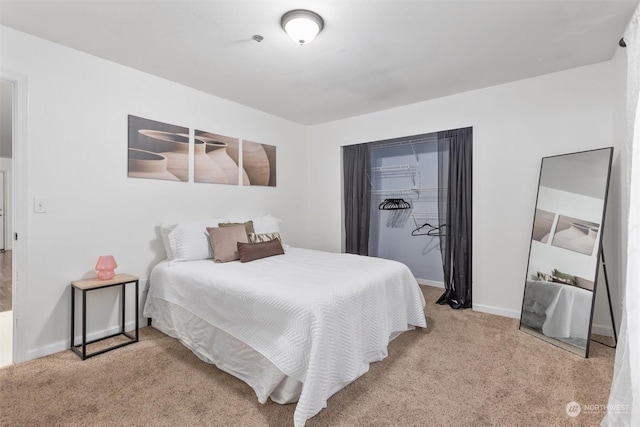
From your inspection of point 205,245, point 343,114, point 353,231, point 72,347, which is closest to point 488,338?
point 353,231

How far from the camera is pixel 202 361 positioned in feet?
7.71

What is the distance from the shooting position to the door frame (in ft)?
7.56

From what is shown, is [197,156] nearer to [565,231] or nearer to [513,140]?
[513,140]

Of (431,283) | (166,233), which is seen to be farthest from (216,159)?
(431,283)

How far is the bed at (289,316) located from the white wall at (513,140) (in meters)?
1.16

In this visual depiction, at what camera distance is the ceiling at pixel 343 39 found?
2014 millimetres

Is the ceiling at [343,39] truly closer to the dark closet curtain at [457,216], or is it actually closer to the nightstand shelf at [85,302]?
the dark closet curtain at [457,216]

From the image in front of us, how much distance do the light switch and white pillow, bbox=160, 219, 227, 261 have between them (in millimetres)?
914

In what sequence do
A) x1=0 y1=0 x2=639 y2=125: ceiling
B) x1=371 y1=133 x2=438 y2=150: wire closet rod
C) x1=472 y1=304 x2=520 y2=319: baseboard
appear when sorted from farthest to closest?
x1=371 y1=133 x2=438 y2=150: wire closet rod
x1=472 y1=304 x2=520 y2=319: baseboard
x1=0 y1=0 x2=639 y2=125: ceiling

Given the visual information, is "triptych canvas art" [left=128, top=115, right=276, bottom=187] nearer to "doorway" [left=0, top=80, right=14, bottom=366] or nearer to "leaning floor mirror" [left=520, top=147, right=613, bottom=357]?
"doorway" [left=0, top=80, right=14, bottom=366]

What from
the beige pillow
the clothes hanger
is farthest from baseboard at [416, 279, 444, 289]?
the beige pillow

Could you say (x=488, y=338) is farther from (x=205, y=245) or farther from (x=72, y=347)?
(x=72, y=347)

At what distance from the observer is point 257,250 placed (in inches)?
121

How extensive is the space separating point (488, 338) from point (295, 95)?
3176mm
